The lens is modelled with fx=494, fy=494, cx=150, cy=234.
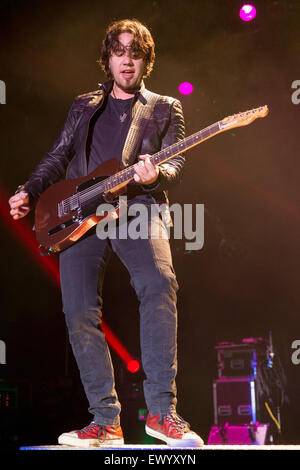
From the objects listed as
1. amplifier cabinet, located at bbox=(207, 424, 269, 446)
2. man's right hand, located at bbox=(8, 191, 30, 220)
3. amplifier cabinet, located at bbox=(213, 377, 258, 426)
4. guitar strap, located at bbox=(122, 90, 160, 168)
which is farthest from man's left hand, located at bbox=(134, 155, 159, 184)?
amplifier cabinet, located at bbox=(213, 377, 258, 426)

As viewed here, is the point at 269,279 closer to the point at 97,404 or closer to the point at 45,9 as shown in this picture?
the point at 45,9

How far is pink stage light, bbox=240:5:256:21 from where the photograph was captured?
4.81m

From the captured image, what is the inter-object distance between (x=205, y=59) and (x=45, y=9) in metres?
1.76

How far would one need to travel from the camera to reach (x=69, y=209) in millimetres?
2576

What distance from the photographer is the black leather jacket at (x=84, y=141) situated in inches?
103

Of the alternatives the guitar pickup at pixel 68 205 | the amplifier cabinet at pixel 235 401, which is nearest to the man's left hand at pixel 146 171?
the guitar pickup at pixel 68 205

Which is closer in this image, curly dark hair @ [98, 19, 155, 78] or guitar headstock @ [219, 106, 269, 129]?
guitar headstock @ [219, 106, 269, 129]

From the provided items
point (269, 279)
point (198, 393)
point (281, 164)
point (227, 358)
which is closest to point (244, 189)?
point (281, 164)

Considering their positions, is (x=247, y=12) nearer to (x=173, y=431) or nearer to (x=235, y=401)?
(x=173, y=431)

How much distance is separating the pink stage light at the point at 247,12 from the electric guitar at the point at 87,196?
9.03 feet

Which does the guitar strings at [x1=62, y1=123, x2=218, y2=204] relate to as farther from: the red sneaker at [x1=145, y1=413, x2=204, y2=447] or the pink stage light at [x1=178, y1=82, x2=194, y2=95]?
the pink stage light at [x1=178, y1=82, x2=194, y2=95]

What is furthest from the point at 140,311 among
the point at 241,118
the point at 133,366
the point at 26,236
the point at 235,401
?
the point at 235,401

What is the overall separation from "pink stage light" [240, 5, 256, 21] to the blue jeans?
325 centimetres

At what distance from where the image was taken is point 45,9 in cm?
445
